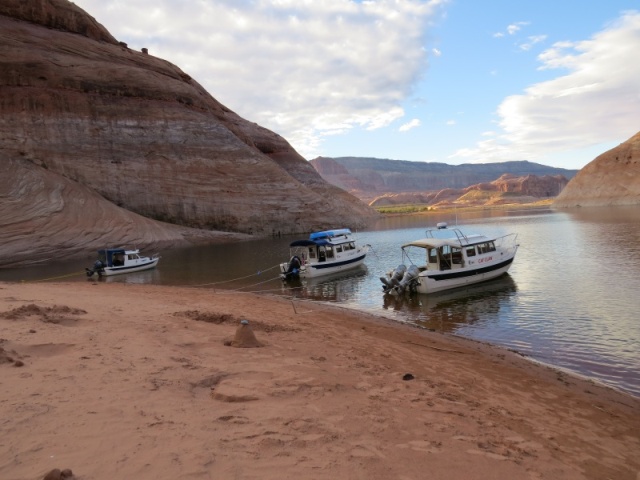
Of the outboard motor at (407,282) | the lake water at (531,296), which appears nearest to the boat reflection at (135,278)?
the lake water at (531,296)

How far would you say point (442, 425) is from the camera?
20.2 ft

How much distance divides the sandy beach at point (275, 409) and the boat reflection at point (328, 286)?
11209mm

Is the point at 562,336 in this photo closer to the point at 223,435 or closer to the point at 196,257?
the point at 223,435

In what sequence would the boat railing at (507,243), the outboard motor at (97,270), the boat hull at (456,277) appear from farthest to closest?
the outboard motor at (97,270) < the boat railing at (507,243) < the boat hull at (456,277)

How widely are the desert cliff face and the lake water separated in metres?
14.1

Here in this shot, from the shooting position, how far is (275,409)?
582 centimetres

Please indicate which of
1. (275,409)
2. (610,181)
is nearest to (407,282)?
(275,409)

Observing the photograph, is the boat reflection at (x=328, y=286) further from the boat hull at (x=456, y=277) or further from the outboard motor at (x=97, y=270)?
the outboard motor at (x=97, y=270)

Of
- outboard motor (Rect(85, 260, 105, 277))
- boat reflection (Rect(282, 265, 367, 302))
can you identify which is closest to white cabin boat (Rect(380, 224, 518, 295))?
boat reflection (Rect(282, 265, 367, 302))

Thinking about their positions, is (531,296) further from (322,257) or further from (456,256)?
(322,257)

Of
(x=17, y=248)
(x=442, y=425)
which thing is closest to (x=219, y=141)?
(x=17, y=248)

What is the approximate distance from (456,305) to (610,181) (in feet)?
361

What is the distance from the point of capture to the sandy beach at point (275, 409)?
→ 4.38 metres

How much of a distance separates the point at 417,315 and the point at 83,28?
64.6 meters
